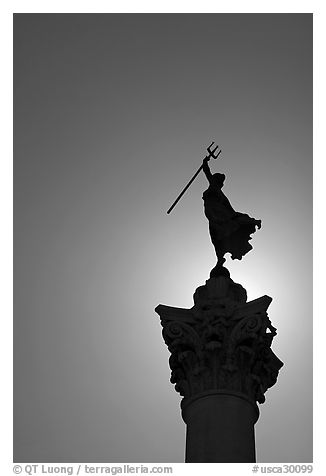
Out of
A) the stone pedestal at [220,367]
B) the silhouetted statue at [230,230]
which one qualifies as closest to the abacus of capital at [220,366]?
the stone pedestal at [220,367]

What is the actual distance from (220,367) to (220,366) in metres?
0.03

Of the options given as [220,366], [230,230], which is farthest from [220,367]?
[230,230]

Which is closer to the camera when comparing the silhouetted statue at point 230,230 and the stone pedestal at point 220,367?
the stone pedestal at point 220,367

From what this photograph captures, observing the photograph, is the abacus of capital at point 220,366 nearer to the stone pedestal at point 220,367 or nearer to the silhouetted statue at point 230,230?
the stone pedestal at point 220,367

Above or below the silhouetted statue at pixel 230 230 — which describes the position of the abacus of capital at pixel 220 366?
below

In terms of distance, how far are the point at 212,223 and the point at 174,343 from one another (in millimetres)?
4057

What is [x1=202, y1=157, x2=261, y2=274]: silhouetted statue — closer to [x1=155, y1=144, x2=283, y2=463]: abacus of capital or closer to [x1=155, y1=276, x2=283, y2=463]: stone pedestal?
[x1=155, y1=144, x2=283, y2=463]: abacus of capital

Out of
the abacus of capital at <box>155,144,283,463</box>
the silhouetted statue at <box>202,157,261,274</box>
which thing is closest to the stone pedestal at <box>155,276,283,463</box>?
the abacus of capital at <box>155,144,283,463</box>

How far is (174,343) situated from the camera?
22.9 m

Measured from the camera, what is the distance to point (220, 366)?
22.4 meters

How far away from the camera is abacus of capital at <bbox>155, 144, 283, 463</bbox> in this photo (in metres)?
21.3

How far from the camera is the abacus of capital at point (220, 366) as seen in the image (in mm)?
21344
